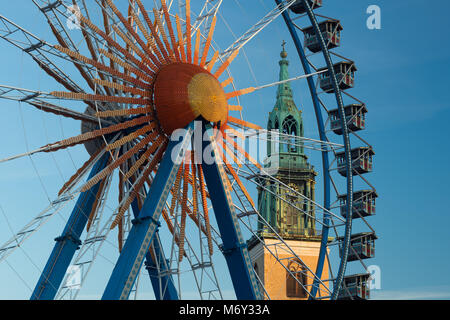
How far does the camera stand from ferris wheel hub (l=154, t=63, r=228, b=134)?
2056 centimetres

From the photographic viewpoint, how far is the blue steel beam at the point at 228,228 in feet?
67.3

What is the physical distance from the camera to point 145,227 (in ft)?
61.8

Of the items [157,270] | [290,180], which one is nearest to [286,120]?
[290,180]

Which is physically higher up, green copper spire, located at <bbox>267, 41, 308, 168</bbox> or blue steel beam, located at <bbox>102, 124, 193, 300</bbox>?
green copper spire, located at <bbox>267, 41, 308, 168</bbox>

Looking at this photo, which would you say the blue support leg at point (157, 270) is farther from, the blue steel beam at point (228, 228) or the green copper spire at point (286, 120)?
the green copper spire at point (286, 120)

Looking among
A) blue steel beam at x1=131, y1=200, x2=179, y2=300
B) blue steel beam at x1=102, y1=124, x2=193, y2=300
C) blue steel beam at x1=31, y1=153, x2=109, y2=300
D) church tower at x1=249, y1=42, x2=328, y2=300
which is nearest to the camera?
blue steel beam at x1=102, y1=124, x2=193, y2=300

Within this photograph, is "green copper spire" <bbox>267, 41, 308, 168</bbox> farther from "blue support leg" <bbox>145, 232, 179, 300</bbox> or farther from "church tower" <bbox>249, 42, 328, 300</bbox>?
"blue support leg" <bbox>145, 232, 179, 300</bbox>

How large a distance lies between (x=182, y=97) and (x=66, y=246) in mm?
5447

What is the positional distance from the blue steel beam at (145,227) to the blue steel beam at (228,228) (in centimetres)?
99

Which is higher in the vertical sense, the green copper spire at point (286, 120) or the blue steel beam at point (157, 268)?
the green copper spire at point (286, 120)

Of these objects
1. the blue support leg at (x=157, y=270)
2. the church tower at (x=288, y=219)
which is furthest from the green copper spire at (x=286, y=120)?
the blue support leg at (x=157, y=270)

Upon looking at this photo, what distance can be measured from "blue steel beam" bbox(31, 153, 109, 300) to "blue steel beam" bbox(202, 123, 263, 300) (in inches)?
131

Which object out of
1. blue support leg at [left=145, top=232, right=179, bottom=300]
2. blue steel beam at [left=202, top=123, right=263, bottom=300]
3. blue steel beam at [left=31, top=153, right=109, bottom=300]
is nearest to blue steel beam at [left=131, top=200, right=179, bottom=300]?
blue support leg at [left=145, top=232, right=179, bottom=300]
